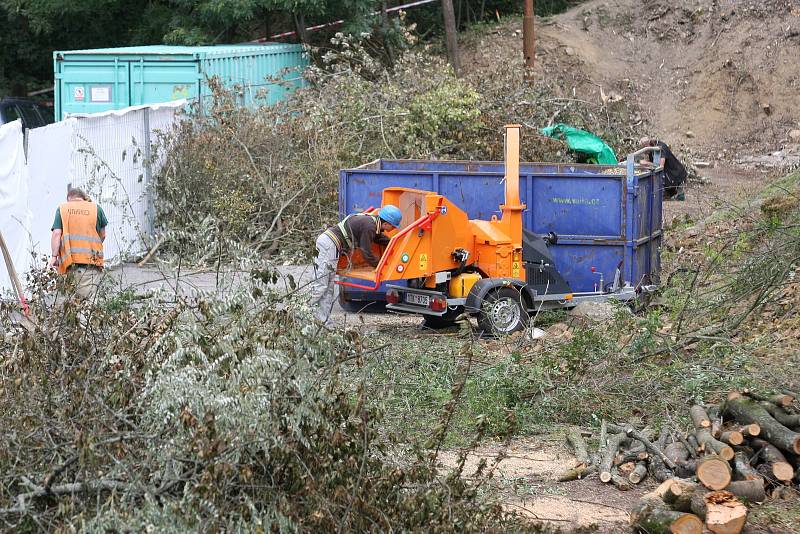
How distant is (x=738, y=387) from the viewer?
8.48 metres

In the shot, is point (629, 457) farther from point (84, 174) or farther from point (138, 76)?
point (138, 76)

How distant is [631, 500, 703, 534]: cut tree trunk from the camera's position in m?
6.29

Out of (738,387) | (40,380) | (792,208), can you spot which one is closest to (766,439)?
(738,387)

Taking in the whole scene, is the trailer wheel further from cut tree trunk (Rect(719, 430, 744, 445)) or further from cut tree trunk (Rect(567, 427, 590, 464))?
cut tree trunk (Rect(719, 430, 744, 445))

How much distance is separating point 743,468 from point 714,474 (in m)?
0.32

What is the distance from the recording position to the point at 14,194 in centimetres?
1295

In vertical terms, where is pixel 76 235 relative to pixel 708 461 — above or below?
above

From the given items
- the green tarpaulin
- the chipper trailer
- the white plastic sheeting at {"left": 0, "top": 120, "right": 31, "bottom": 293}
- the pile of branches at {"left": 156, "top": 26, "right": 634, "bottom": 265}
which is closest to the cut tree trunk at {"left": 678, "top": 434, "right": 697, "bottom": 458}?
the chipper trailer

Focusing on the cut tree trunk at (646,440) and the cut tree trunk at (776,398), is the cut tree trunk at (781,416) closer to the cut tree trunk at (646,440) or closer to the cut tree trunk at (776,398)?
the cut tree trunk at (776,398)

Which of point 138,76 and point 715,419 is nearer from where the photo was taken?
point 715,419

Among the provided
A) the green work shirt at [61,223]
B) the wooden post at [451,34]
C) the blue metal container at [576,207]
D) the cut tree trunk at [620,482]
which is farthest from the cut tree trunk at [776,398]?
the wooden post at [451,34]

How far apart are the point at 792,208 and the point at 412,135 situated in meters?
5.73

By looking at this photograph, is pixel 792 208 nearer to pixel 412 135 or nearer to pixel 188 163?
pixel 412 135

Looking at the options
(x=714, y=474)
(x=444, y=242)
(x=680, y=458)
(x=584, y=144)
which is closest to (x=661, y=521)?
(x=714, y=474)
